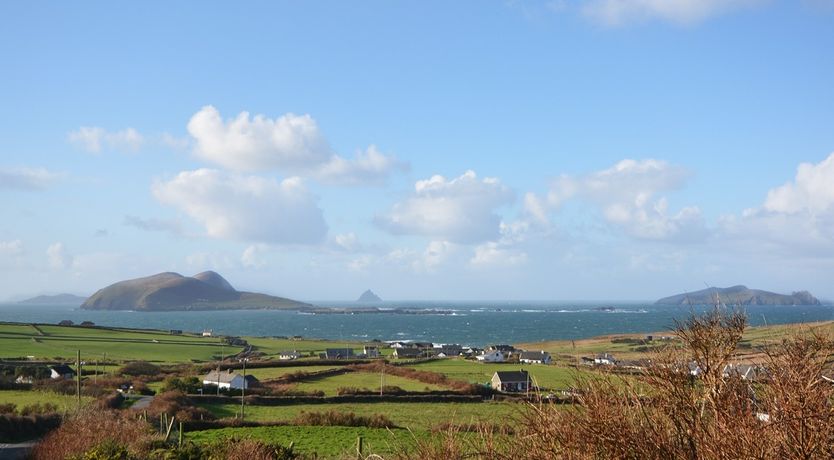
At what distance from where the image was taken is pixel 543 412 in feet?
28.6

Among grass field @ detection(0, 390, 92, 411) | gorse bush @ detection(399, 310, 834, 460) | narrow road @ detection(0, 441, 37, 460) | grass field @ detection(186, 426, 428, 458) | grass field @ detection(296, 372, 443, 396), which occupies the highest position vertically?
gorse bush @ detection(399, 310, 834, 460)

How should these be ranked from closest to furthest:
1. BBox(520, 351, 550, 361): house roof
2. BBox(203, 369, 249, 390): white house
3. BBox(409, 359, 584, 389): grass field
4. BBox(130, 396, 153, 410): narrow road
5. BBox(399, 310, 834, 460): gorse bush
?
BBox(399, 310, 834, 460): gorse bush
BBox(130, 396, 153, 410): narrow road
BBox(203, 369, 249, 390): white house
BBox(409, 359, 584, 389): grass field
BBox(520, 351, 550, 361): house roof

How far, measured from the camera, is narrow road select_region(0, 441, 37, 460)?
24836 mm

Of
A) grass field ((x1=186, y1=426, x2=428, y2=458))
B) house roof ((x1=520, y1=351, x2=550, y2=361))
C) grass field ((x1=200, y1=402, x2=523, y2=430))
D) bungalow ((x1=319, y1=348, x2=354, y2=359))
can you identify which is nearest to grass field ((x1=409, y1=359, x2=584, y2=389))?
house roof ((x1=520, y1=351, x2=550, y2=361))

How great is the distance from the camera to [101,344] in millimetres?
85688

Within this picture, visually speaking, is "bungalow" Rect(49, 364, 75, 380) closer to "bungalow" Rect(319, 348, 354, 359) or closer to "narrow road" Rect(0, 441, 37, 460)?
"narrow road" Rect(0, 441, 37, 460)

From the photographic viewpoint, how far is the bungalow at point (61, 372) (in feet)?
180

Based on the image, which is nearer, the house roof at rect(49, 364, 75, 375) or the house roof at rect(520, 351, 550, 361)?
the house roof at rect(49, 364, 75, 375)

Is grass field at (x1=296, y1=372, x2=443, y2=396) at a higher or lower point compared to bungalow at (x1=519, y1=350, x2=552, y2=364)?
higher

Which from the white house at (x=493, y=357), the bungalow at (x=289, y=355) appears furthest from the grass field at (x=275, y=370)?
the white house at (x=493, y=357)

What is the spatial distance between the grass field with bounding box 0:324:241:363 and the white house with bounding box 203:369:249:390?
73.0 ft

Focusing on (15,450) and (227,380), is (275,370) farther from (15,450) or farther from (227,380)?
(15,450)

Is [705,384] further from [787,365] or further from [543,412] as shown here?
[543,412]

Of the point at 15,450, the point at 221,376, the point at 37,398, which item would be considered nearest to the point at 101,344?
the point at 221,376
